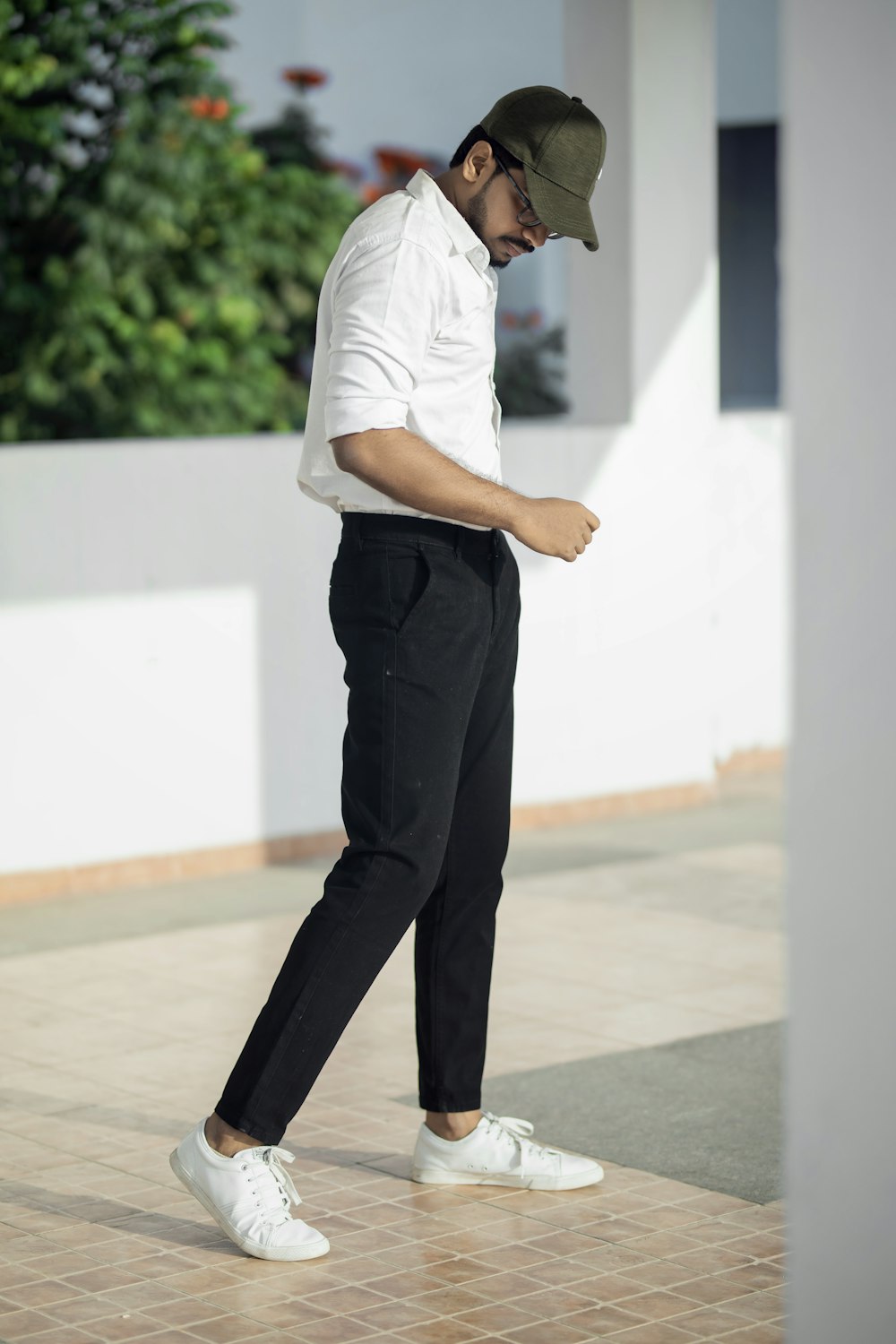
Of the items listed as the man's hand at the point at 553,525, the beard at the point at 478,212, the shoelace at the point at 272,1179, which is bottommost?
the shoelace at the point at 272,1179

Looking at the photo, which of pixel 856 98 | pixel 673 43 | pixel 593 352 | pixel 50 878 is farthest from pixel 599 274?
pixel 856 98

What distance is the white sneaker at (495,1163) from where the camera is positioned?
387 cm

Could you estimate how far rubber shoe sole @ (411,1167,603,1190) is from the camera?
3.88 m

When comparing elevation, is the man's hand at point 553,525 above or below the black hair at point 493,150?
below

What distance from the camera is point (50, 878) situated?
651cm

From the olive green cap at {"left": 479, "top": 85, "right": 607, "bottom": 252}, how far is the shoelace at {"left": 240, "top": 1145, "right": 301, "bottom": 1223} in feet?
5.18

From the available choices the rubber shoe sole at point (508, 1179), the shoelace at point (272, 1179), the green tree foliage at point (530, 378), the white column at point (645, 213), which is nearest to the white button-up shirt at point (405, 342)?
the shoelace at point (272, 1179)

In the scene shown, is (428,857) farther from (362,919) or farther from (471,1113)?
(471,1113)

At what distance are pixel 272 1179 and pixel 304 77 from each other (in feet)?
29.5

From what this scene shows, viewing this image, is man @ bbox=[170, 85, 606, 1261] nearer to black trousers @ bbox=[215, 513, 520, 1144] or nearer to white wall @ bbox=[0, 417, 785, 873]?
black trousers @ bbox=[215, 513, 520, 1144]

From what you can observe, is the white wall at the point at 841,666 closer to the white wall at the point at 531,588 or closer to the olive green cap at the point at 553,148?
the olive green cap at the point at 553,148

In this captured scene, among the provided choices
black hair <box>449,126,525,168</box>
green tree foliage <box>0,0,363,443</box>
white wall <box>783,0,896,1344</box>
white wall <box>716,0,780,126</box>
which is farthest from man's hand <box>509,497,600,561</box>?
white wall <box>716,0,780,126</box>

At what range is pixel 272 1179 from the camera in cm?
351

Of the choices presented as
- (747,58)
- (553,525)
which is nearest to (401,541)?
(553,525)
